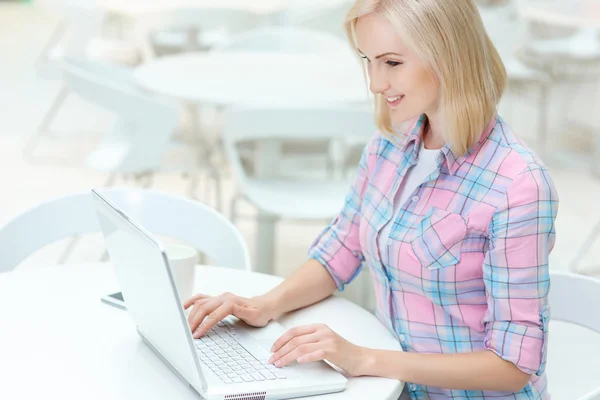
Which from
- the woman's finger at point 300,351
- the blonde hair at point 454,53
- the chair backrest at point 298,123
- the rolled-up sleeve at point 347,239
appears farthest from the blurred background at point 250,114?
the woman's finger at point 300,351

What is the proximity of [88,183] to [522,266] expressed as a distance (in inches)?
148

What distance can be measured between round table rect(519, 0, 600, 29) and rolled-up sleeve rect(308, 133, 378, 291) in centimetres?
308

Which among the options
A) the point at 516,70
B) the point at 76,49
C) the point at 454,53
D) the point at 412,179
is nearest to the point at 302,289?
the point at 412,179

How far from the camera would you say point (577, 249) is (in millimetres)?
4168

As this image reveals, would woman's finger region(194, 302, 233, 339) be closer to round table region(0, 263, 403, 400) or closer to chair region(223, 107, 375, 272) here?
round table region(0, 263, 403, 400)

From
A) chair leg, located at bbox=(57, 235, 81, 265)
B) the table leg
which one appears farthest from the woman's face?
chair leg, located at bbox=(57, 235, 81, 265)

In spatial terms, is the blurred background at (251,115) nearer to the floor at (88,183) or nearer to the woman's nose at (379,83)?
the floor at (88,183)

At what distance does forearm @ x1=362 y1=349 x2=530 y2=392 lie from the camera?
139 cm

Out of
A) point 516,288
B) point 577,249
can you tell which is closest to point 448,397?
point 516,288

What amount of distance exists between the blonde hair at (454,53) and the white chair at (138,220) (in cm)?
70

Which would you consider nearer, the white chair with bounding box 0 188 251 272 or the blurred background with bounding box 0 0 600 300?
the white chair with bounding box 0 188 251 272

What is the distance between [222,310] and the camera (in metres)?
1.49

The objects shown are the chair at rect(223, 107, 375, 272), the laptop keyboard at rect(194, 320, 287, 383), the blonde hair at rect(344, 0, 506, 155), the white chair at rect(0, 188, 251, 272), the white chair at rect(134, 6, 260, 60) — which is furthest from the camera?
the white chair at rect(134, 6, 260, 60)

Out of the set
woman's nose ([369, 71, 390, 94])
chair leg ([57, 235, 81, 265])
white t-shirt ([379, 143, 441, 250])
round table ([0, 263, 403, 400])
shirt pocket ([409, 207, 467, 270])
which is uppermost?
woman's nose ([369, 71, 390, 94])
